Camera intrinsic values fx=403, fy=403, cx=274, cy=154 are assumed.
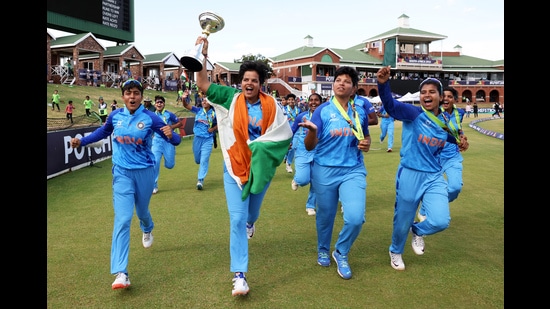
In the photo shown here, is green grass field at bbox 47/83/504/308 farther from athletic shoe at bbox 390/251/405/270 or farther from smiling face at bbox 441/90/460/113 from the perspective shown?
smiling face at bbox 441/90/460/113

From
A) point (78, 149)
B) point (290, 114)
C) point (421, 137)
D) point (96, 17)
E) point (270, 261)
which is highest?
point (96, 17)

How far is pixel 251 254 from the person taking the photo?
5.12 metres

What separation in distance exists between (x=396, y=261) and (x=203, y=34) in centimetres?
330

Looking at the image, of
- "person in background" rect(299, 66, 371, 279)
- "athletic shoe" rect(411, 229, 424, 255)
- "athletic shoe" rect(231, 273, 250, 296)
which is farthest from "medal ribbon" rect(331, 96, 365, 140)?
"athletic shoe" rect(231, 273, 250, 296)

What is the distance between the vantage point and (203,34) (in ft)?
13.5

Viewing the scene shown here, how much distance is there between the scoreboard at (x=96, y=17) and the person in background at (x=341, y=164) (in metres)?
32.1

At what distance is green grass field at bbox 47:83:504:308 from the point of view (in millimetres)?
3895

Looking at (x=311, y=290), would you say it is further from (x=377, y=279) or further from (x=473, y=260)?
(x=473, y=260)

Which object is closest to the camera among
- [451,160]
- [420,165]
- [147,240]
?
[420,165]

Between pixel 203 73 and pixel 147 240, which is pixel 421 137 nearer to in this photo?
pixel 203 73

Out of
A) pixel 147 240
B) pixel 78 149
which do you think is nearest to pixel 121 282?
pixel 147 240

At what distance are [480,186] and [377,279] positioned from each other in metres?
6.33

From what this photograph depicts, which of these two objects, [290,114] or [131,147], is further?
[290,114]

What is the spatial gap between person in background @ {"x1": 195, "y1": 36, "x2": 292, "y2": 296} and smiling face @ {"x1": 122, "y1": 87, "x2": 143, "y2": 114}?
1.04 m
